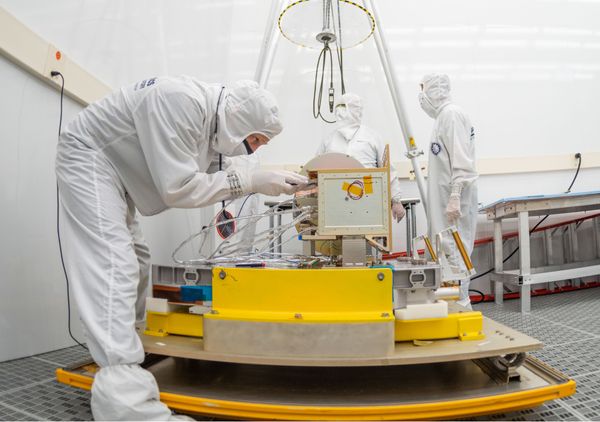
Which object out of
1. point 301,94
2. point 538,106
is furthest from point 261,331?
point 538,106

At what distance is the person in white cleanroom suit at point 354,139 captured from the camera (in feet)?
8.45

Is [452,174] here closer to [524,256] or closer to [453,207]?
[453,207]

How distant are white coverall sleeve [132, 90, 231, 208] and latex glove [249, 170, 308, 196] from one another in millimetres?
103

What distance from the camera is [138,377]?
924 mm

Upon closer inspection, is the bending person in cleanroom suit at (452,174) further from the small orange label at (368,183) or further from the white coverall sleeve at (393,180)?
the small orange label at (368,183)

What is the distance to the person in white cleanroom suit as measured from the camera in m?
2.58

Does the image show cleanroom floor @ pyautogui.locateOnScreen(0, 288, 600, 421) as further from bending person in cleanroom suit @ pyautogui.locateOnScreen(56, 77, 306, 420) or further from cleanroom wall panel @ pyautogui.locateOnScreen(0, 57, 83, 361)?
bending person in cleanroom suit @ pyautogui.locateOnScreen(56, 77, 306, 420)

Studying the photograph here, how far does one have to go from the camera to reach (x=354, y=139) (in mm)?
2631

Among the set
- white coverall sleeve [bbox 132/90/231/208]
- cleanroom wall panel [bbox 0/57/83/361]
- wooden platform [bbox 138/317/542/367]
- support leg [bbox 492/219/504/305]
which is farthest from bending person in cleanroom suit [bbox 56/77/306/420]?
support leg [bbox 492/219/504/305]

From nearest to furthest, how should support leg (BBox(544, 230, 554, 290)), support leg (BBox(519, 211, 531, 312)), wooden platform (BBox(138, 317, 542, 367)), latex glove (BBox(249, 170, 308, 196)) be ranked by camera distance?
wooden platform (BBox(138, 317, 542, 367)) → latex glove (BBox(249, 170, 308, 196)) → support leg (BBox(519, 211, 531, 312)) → support leg (BBox(544, 230, 554, 290))

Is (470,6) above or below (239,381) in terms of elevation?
above

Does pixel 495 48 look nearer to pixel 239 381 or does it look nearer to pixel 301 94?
pixel 301 94

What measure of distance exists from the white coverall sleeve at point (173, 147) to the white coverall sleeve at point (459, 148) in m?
1.41

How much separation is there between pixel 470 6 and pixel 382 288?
3.26m
